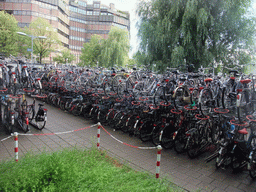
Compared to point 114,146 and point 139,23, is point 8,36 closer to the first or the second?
point 139,23

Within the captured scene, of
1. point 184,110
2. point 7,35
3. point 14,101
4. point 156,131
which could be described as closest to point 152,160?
point 156,131

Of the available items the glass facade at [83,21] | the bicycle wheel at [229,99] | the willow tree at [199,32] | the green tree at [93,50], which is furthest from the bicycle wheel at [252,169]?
the glass facade at [83,21]

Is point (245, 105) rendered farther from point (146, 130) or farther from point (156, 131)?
point (146, 130)

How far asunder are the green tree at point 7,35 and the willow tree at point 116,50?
14967 millimetres

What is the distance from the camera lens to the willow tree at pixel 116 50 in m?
34.4

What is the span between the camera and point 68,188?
357 centimetres

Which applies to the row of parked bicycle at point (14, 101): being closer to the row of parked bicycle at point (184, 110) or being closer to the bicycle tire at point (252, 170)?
the row of parked bicycle at point (184, 110)

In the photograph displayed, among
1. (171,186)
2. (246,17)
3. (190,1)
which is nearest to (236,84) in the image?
(171,186)

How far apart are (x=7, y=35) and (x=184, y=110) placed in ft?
118

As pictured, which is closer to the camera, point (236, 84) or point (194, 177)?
point (194, 177)

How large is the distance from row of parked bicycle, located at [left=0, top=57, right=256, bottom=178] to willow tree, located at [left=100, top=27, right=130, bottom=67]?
2489 centimetres

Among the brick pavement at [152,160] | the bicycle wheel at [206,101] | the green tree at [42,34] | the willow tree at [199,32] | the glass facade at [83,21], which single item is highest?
the glass facade at [83,21]

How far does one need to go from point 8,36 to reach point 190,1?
102 feet

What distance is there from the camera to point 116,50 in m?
34.8
